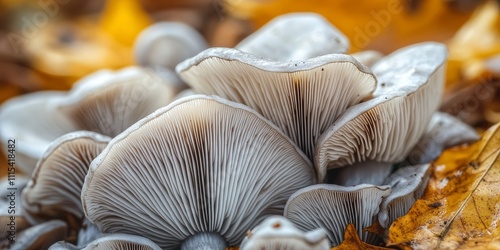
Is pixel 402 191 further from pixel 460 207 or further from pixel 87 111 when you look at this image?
pixel 87 111

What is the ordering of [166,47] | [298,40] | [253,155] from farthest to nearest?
[166,47], [298,40], [253,155]

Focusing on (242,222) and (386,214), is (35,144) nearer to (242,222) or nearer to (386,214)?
(242,222)

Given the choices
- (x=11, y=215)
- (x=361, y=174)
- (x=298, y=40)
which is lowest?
(x=361, y=174)

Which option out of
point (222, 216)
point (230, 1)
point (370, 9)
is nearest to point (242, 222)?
point (222, 216)

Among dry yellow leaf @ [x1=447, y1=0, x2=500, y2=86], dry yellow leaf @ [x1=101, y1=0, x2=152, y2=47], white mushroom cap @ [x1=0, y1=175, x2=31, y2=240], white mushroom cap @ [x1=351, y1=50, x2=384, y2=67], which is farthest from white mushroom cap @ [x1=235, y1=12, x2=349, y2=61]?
dry yellow leaf @ [x1=101, y1=0, x2=152, y2=47]

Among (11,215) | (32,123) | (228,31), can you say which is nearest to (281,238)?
(11,215)

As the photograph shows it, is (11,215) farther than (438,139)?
No

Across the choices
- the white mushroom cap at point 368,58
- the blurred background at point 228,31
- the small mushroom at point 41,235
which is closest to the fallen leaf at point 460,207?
the white mushroom cap at point 368,58

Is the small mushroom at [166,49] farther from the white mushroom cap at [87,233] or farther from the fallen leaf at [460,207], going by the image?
the fallen leaf at [460,207]
